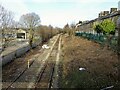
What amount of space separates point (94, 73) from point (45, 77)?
3759 millimetres

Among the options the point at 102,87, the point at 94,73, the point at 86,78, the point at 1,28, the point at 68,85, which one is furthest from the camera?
the point at 1,28

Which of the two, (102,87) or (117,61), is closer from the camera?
(102,87)

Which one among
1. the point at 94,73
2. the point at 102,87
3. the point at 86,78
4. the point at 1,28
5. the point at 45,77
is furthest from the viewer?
the point at 1,28

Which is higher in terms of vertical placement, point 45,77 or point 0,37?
point 0,37

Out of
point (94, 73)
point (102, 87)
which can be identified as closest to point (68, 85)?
point (102, 87)

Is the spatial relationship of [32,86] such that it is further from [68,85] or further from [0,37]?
[0,37]

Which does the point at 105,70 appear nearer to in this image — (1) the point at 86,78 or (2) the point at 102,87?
(1) the point at 86,78

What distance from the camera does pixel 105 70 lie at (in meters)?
Result: 18.0

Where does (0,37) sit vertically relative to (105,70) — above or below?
above

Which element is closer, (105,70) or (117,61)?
(105,70)

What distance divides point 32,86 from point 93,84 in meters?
3.84

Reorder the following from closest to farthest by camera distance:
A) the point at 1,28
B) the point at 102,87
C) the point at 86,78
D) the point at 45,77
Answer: the point at 102,87 → the point at 86,78 → the point at 45,77 → the point at 1,28

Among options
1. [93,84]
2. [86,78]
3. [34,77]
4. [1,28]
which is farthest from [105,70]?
[1,28]

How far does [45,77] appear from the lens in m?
18.5
